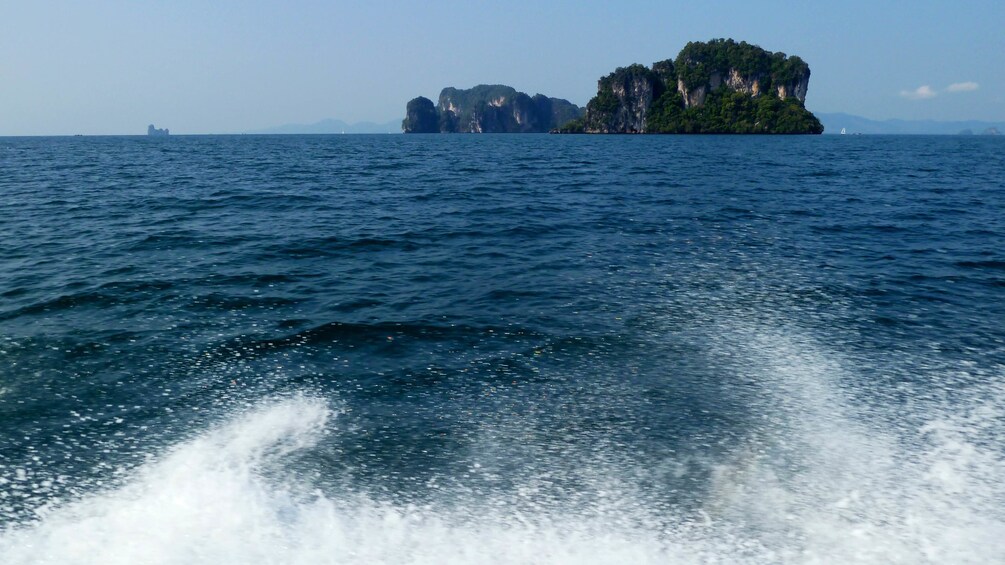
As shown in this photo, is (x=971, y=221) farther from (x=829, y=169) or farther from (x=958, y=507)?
(x=829, y=169)

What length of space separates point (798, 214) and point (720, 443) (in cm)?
2531

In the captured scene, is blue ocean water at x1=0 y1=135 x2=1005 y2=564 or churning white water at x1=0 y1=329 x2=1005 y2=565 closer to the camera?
churning white water at x1=0 y1=329 x2=1005 y2=565

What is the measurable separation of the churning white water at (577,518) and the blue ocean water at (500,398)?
36 millimetres

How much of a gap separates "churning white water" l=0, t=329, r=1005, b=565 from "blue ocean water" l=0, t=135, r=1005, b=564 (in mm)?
36

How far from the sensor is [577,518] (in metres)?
7.72

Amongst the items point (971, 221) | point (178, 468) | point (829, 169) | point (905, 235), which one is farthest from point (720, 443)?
point (829, 169)

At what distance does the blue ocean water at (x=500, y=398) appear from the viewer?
7516 millimetres

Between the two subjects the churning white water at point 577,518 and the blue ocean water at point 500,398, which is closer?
the churning white water at point 577,518

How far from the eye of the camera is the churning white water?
7121 millimetres

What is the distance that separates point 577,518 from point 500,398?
357cm

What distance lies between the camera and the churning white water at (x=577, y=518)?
7121mm

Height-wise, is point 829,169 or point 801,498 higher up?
point 829,169

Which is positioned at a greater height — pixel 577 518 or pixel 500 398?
pixel 500 398

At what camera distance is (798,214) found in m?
31.0
